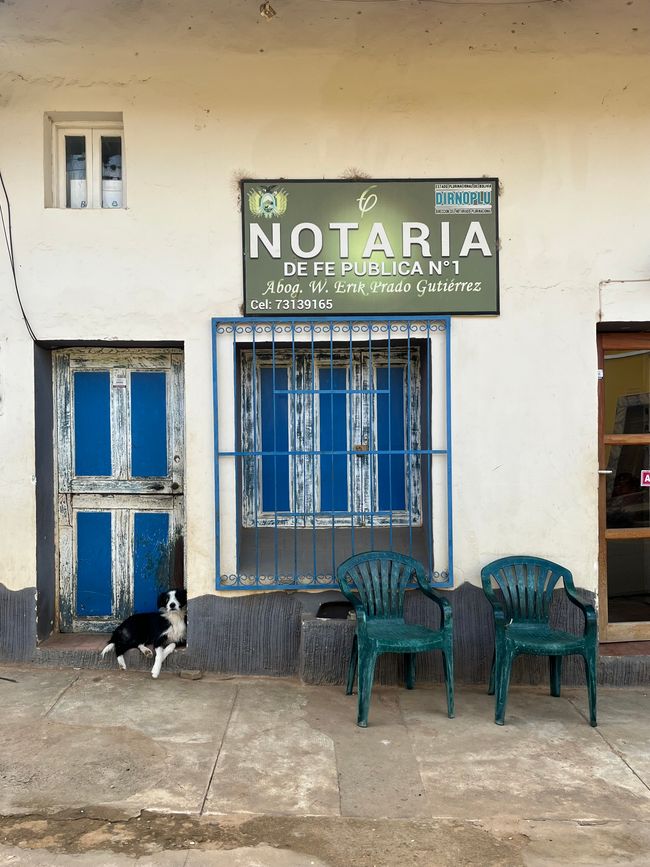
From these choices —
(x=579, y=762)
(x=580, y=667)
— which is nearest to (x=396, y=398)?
(x=580, y=667)

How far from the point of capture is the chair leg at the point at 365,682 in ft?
13.4

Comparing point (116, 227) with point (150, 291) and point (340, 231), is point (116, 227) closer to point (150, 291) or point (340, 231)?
point (150, 291)

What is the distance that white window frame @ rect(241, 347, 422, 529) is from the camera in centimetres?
529

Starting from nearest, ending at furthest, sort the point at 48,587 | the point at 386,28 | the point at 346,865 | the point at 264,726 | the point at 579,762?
1. the point at 346,865
2. the point at 579,762
3. the point at 264,726
4. the point at 386,28
5. the point at 48,587

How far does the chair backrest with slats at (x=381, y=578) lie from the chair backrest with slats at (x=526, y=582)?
1.71ft

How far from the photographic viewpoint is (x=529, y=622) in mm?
4590

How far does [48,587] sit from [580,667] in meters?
3.76

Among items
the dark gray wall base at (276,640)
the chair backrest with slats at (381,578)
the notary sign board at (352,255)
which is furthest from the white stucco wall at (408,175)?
the chair backrest with slats at (381,578)

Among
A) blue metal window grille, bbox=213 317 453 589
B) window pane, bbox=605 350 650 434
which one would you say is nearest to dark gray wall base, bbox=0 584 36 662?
blue metal window grille, bbox=213 317 453 589

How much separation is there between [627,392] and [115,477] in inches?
148

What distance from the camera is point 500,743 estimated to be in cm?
391

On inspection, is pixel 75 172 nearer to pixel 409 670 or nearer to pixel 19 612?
pixel 19 612

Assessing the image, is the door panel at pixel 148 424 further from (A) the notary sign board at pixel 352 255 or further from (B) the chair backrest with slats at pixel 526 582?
(B) the chair backrest with slats at pixel 526 582

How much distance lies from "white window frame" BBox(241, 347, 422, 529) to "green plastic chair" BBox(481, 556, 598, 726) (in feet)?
2.96
